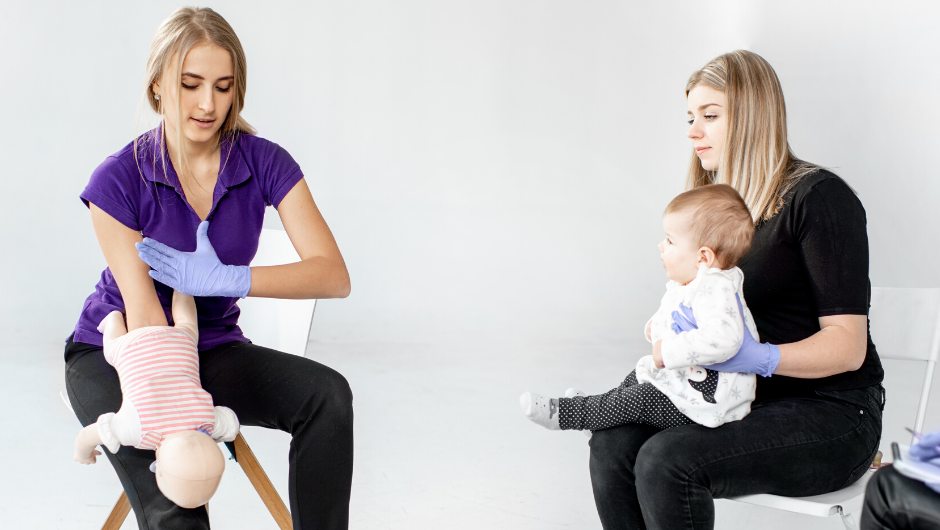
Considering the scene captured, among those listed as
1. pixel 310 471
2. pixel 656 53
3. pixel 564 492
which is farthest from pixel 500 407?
pixel 656 53

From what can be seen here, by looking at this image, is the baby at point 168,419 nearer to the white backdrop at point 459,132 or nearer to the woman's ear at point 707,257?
the woman's ear at point 707,257

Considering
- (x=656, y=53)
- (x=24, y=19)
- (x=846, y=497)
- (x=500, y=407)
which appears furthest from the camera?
(x=656, y=53)

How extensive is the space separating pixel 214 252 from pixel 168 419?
409 mm

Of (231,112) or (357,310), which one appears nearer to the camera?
(231,112)

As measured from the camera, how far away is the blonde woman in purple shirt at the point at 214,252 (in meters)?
1.47

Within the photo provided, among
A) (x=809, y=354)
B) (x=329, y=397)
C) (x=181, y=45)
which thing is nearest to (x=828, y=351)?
(x=809, y=354)

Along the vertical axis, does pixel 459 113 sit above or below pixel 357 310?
above

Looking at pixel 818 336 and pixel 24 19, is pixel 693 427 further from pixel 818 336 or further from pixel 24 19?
pixel 24 19

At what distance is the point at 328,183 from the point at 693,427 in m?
3.35

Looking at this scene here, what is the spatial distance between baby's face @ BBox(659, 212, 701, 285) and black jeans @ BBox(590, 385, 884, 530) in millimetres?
282

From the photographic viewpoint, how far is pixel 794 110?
4059 mm

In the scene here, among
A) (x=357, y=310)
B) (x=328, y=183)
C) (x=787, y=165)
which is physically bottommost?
(x=357, y=310)

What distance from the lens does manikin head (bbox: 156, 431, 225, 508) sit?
1.23 metres

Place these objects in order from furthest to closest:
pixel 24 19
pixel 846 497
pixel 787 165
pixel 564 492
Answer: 1. pixel 24 19
2. pixel 564 492
3. pixel 787 165
4. pixel 846 497
